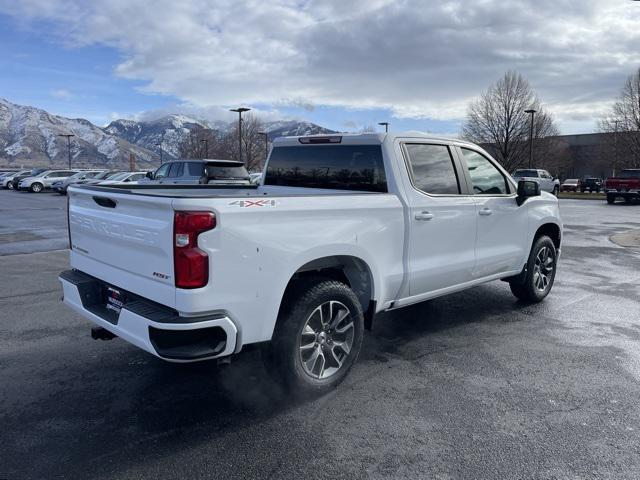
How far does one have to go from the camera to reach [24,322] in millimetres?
5582

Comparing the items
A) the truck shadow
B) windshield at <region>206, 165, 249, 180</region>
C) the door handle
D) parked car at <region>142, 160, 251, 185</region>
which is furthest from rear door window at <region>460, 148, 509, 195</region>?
windshield at <region>206, 165, 249, 180</region>

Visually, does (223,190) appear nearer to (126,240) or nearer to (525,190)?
(126,240)

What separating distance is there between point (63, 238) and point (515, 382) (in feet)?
36.9

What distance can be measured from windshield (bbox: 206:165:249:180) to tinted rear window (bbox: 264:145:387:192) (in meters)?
13.6

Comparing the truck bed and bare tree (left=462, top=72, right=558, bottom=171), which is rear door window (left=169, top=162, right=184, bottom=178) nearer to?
the truck bed

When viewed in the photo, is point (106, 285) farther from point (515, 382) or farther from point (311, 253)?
point (515, 382)

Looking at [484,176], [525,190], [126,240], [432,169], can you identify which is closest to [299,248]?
[126,240]

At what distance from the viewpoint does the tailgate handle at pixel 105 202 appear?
3.69 metres

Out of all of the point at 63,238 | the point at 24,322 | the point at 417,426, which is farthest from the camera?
the point at 63,238

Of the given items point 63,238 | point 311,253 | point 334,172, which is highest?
point 334,172

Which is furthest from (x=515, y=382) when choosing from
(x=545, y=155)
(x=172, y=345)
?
(x=545, y=155)

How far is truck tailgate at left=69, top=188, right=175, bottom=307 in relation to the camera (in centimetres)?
318

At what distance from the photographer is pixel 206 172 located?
18562mm

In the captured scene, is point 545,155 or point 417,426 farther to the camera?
point 545,155
